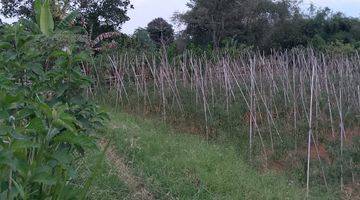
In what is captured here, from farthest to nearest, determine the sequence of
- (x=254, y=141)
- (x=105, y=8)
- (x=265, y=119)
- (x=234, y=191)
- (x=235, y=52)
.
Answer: (x=105, y=8) < (x=235, y=52) < (x=265, y=119) < (x=254, y=141) < (x=234, y=191)

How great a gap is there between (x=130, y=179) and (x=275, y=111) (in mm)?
4463

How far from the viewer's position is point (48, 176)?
2.04 m

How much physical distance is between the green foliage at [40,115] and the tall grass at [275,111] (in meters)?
3.51

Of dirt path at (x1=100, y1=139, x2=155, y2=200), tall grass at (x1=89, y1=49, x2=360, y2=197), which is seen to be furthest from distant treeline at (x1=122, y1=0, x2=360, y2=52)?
dirt path at (x1=100, y1=139, x2=155, y2=200)

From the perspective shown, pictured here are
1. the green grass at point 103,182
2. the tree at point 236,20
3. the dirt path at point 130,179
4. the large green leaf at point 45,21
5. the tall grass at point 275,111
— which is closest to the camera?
the large green leaf at point 45,21

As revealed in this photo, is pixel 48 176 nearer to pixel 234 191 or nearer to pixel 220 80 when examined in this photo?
pixel 234 191

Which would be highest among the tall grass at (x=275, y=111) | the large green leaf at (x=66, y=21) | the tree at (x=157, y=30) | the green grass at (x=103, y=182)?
the large green leaf at (x=66, y=21)

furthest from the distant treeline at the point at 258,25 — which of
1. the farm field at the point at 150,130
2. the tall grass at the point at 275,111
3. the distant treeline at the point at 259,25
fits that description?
the tall grass at the point at 275,111

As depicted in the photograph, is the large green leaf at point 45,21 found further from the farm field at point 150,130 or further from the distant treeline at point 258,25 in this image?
the distant treeline at point 258,25

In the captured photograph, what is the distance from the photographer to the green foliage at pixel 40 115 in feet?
6.35

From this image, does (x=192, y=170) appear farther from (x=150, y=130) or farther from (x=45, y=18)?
(x=45, y=18)

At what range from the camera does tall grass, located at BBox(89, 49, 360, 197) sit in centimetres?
648

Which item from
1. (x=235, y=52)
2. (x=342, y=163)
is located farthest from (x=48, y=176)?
(x=235, y=52)

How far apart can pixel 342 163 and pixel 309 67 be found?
3.08 m
